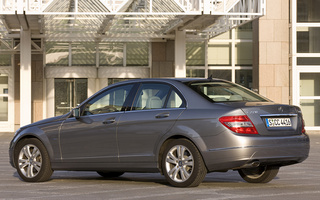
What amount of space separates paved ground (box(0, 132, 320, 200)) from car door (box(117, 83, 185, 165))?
47cm

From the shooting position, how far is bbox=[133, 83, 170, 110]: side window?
10578mm

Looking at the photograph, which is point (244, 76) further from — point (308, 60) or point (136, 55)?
point (136, 55)

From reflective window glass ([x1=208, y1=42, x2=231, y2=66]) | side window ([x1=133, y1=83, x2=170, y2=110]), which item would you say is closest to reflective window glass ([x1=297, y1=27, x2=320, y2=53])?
reflective window glass ([x1=208, y1=42, x2=231, y2=66])

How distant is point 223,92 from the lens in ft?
35.0

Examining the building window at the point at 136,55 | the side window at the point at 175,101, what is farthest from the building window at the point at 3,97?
the side window at the point at 175,101

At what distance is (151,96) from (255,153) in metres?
1.85

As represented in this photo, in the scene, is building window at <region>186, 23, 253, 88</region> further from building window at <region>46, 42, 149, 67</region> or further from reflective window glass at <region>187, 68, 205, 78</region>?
building window at <region>46, 42, 149, 67</region>

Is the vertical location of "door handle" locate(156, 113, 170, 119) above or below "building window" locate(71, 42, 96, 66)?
below

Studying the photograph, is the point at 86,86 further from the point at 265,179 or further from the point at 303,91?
the point at 265,179

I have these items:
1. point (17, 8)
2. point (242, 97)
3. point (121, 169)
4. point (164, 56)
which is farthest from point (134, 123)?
point (164, 56)

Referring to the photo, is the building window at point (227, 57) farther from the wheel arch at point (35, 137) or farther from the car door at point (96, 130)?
the car door at point (96, 130)

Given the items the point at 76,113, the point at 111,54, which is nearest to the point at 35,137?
the point at 76,113

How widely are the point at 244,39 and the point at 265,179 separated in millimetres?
20006

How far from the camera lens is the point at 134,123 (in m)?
10.5
